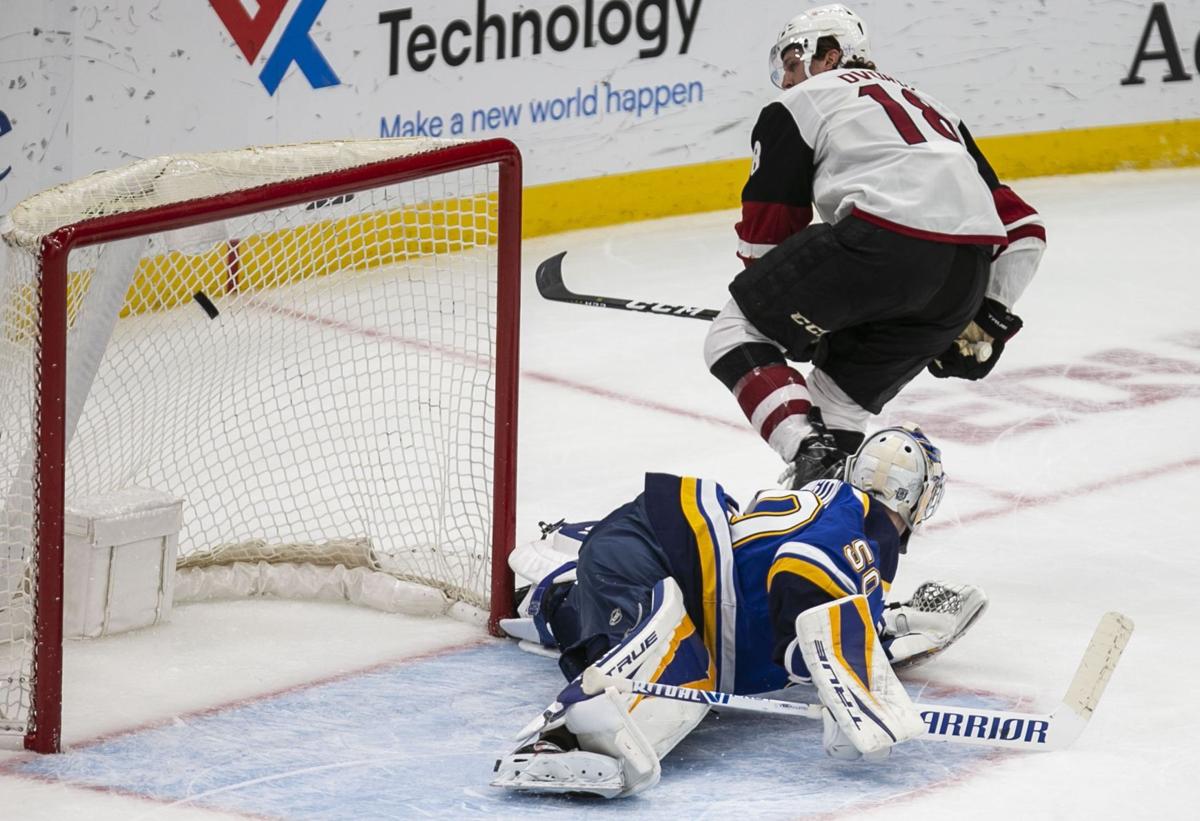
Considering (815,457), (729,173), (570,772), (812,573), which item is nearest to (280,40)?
(729,173)

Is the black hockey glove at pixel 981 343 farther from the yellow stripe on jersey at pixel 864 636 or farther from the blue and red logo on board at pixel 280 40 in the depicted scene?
the blue and red logo on board at pixel 280 40

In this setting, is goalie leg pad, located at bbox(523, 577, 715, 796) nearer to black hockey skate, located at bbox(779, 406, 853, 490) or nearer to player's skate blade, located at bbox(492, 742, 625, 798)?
player's skate blade, located at bbox(492, 742, 625, 798)

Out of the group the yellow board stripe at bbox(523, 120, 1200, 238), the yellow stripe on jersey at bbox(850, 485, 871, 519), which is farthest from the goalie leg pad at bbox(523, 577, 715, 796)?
the yellow board stripe at bbox(523, 120, 1200, 238)

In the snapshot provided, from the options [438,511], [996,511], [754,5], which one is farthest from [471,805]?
[754,5]

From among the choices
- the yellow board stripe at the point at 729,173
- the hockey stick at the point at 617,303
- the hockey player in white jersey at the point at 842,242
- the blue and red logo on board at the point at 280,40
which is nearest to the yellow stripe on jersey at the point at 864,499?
the hockey player in white jersey at the point at 842,242

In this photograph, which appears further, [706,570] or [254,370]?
[254,370]

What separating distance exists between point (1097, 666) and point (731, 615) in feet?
1.62

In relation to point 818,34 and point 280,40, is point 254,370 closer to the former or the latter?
point 818,34

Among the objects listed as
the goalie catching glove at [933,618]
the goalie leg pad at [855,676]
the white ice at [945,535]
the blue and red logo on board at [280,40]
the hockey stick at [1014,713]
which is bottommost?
the white ice at [945,535]

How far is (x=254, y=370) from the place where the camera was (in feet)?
12.3

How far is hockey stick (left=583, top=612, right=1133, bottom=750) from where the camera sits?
8.05ft

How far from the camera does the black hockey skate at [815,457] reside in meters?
3.15

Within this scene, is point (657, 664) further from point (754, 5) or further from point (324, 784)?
point (754, 5)

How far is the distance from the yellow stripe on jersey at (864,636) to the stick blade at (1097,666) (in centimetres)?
33
